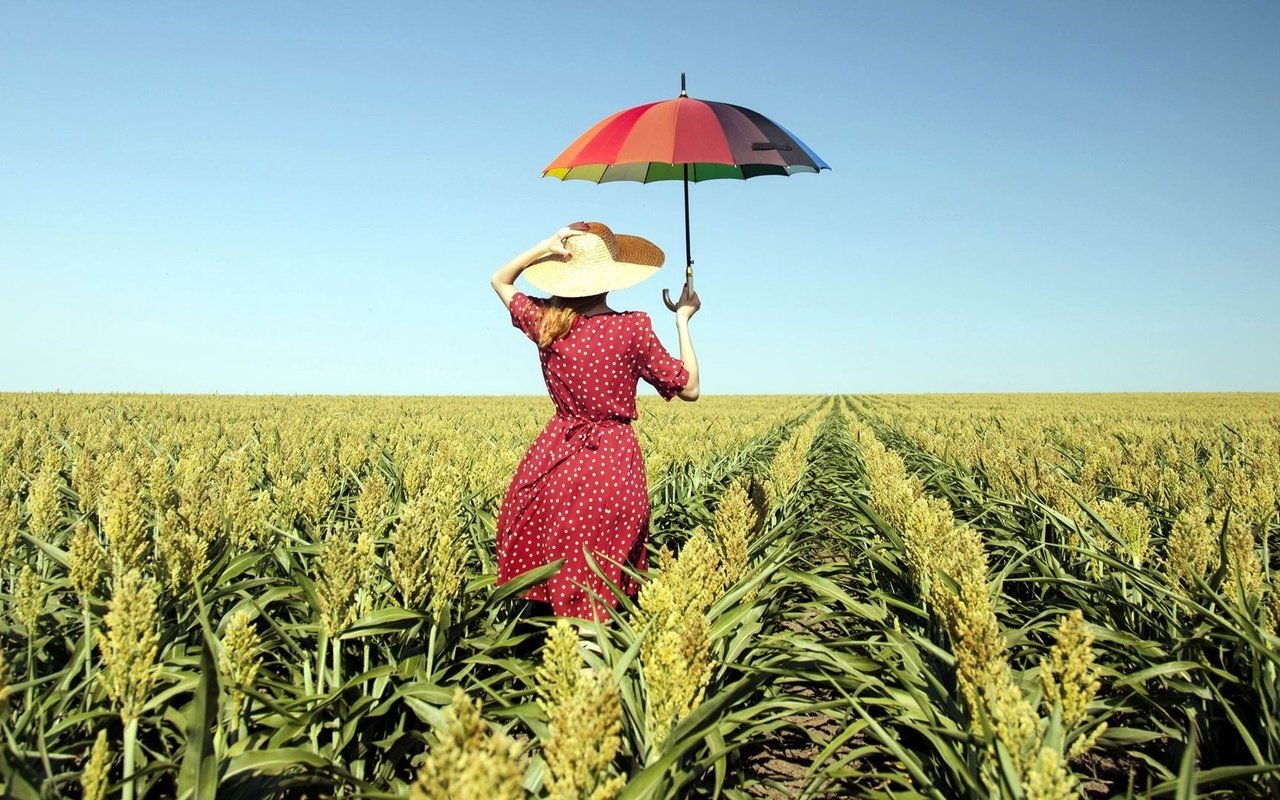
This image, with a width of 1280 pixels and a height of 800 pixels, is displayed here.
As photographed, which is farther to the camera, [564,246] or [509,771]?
[564,246]

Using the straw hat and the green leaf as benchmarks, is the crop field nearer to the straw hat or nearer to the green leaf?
the green leaf

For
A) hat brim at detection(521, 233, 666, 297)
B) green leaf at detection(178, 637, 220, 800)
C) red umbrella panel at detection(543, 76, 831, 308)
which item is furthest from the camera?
red umbrella panel at detection(543, 76, 831, 308)

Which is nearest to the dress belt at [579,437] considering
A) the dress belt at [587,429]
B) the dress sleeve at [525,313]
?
the dress belt at [587,429]

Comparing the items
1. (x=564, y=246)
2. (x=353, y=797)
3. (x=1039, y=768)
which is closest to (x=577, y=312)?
(x=564, y=246)

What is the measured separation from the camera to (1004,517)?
536 cm

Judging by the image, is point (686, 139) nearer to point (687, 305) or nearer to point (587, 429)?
point (687, 305)

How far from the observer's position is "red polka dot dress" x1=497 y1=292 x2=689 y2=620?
371cm

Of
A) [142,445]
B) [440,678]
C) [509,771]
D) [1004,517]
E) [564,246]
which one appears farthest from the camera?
[142,445]

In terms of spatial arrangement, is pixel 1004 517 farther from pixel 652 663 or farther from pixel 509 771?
pixel 509 771

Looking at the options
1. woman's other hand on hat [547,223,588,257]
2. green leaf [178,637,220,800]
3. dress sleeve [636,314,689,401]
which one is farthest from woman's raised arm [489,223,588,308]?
green leaf [178,637,220,800]

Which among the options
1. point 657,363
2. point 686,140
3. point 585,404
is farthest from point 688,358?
point 686,140

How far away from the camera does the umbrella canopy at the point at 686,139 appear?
14.1 ft

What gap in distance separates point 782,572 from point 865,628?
0.42m

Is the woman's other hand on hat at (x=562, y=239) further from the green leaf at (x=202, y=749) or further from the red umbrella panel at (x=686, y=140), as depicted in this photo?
the green leaf at (x=202, y=749)
